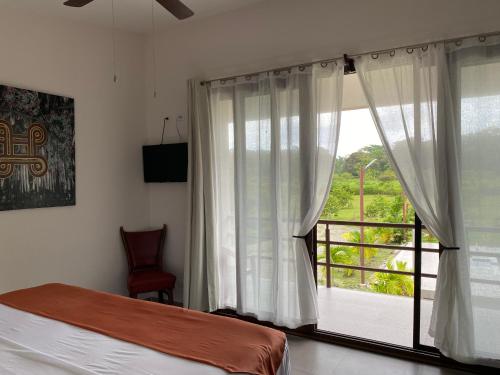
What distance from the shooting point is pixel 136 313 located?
1.98 meters

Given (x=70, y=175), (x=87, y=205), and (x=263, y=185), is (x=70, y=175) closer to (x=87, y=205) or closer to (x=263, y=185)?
(x=87, y=205)

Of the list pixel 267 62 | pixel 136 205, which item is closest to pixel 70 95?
pixel 136 205

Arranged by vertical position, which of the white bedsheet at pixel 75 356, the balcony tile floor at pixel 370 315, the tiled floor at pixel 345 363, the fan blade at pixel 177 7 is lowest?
the balcony tile floor at pixel 370 315

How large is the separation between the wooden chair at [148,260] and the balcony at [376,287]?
1437mm

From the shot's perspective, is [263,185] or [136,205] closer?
[263,185]

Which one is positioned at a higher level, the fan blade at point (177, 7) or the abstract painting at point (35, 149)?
the fan blade at point (177, 7)

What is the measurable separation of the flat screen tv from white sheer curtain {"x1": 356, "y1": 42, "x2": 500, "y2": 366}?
2.00 meters

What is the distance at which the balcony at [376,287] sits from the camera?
2.74m

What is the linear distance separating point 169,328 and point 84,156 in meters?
2.17

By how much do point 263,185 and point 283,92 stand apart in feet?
2.57

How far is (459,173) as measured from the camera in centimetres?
240

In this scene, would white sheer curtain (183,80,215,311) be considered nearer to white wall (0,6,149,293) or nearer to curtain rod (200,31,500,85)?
curtain rod (200,31,500,85)

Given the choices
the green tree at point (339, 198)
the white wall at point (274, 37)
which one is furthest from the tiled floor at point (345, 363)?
the green tree at point (339, 198)

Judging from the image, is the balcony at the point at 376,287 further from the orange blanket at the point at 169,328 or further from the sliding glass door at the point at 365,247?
the orange blanket at the point at 169,328
